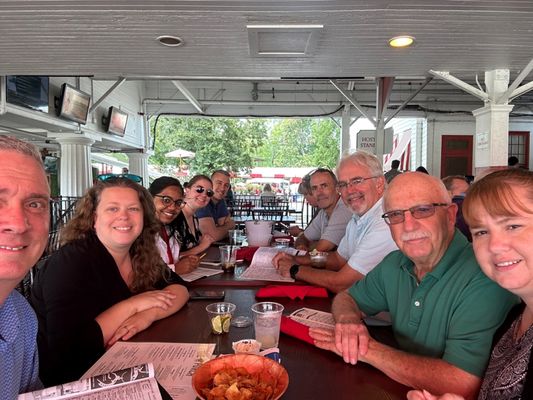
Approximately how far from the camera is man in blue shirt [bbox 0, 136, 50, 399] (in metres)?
0.92

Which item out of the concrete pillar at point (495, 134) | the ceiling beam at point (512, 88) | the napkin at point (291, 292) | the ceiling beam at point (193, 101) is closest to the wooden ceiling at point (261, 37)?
the ceiling beam at point (512, 88)

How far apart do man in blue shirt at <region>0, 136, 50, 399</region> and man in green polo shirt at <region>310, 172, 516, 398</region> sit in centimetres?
92

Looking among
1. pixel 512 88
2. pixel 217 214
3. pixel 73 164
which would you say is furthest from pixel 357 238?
pixel 73 164

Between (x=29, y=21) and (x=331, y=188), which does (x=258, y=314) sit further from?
(x=29, y=21)

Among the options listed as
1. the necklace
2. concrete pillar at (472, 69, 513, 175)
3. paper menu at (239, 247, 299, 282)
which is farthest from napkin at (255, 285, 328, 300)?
concrete pillar at (472, 69, 513, 175)

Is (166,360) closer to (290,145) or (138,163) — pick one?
(138,163)

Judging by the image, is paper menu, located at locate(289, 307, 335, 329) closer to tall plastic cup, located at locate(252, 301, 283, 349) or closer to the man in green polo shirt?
the man in green polo shirt

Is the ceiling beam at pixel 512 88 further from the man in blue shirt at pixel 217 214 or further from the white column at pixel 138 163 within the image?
the white column at pixel 138 163

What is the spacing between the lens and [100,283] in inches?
65.4

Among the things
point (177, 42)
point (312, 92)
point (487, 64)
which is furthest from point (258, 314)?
point (312, 92)

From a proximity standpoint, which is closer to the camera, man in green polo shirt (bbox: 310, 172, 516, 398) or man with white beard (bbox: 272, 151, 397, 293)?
man in green polo shirt (bbox: 310, 172, 516, 398)

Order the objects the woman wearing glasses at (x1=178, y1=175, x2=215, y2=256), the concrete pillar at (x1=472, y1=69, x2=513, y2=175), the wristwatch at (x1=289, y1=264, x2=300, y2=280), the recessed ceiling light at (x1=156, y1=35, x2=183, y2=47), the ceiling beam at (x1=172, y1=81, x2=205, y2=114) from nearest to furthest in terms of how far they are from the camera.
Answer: the wristwatch at (x1=289, y1=264, x2=300, y2=280) → the woman wearing glasses at (x1=178, y1=175, x2=215, y2=256) → the recessed ceiling light at (x1=156, y1=35, x2=183, y2=47) → the concrete pillar at (x1=472, y1=69, x2=513, y2=175) → the ceiling beam at (x1=172, y1=81, x2=205, y2=114)

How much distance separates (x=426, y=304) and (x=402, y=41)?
3.72m

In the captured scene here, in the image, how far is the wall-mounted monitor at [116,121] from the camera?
9.91 meters
